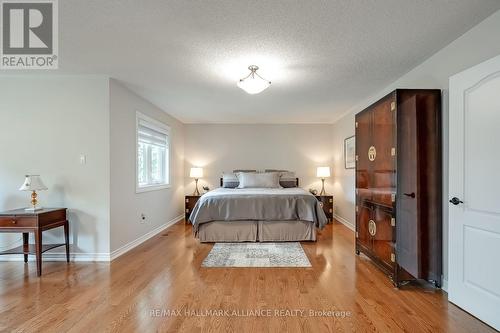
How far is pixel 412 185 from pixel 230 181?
13.0ft

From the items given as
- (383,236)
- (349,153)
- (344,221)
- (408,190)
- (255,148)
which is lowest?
(344,221)

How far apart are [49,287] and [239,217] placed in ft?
7.99

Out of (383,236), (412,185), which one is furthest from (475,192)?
(383,236)

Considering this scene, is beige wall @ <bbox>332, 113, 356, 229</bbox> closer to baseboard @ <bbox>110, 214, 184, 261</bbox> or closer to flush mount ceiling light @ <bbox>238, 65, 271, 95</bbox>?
flush mount ceiling light @ <bbox>238, 65, 271, 95</bbox>

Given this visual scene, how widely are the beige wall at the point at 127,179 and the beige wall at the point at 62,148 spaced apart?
0.13m

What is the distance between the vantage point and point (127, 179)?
3.80m

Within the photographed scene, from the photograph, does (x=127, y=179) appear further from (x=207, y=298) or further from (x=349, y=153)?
(x=349, y=153)

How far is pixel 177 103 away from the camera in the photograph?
4648 millimetres

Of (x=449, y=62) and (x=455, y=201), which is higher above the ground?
(x=449, y=62)

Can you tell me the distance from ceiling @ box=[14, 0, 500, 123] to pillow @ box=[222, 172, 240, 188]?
2.48 metres

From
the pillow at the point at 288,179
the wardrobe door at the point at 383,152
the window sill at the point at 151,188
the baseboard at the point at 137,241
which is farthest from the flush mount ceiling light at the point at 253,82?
the pillow at the point at 288,179

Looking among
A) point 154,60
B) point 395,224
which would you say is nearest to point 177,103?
point 154,60

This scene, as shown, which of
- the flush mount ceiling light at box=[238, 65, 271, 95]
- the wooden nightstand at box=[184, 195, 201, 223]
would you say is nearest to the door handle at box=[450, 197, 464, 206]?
the flush mount ceiling light at box=[238, 65, 271, 95]

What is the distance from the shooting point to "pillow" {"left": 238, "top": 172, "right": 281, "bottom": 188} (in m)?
5.58
